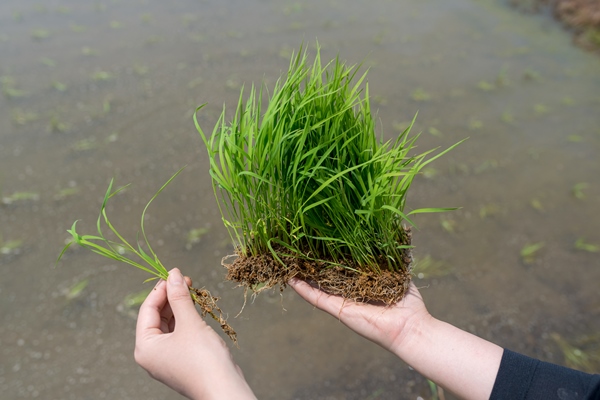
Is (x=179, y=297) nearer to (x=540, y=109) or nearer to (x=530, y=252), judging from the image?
(x=530, y=252)

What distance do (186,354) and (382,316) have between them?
27.3 inches

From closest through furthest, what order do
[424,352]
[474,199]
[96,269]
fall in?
[424,352] < [96,269] < [474,199]

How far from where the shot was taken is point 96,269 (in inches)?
118

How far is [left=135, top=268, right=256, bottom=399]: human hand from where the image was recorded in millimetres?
1244

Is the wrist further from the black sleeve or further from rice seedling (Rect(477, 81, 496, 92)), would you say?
rice seedling (Rect(477, 81, 496, 92))

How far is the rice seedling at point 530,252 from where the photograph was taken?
133 inches

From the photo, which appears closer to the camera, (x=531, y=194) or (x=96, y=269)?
(x=96, y=269)

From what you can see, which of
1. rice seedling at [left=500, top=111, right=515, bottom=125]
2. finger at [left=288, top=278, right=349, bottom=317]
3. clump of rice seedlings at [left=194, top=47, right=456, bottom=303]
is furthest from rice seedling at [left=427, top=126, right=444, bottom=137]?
finger at [left=288, top=278, right=349, bottom=317]

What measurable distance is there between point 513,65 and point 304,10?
290 cm

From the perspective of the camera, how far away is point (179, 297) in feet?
4.60

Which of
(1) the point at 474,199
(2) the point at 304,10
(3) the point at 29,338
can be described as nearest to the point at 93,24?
(2) the point at 304,10

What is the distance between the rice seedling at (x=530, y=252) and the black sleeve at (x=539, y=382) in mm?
2241

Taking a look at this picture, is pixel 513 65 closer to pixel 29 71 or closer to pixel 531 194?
pixel 531 194

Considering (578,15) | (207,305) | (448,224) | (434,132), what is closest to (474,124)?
(434,132)
